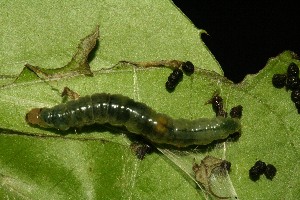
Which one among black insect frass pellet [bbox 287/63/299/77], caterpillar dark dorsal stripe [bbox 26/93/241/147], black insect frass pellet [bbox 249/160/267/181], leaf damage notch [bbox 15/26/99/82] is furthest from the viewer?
black insect frass pellet [bbox 287/63/299/77]

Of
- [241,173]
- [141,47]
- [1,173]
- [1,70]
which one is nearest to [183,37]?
[141,47]

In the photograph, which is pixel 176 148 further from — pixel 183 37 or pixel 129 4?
pixel 129 4

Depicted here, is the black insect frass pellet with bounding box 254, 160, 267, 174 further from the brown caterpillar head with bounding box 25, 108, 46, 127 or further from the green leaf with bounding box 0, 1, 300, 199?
the brown caterpillar head with bounding box 25, 108, 46, 127

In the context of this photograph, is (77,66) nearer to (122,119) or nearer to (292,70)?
(122,119)

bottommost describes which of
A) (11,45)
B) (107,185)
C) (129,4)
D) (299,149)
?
(107,185)

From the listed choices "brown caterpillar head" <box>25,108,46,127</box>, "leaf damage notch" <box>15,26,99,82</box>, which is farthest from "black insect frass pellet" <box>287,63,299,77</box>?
"brown caterpillar head" <box>25,108,46,127</box>
